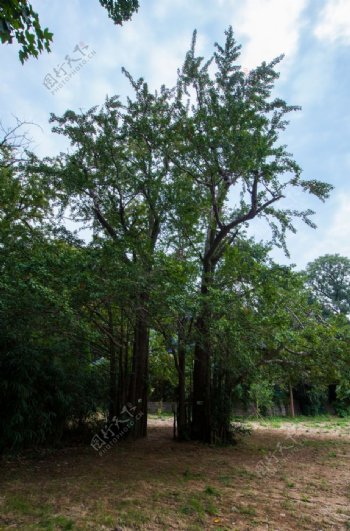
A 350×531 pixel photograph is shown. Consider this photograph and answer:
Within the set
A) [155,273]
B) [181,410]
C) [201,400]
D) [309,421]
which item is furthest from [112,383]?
[309,421]

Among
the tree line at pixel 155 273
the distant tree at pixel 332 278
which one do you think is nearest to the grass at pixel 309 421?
the tree line at pixel 155 273

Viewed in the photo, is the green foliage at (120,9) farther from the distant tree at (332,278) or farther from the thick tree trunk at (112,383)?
the distant tree at (332,278)

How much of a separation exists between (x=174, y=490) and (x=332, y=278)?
927 inches

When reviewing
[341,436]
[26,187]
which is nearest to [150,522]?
[26,187]

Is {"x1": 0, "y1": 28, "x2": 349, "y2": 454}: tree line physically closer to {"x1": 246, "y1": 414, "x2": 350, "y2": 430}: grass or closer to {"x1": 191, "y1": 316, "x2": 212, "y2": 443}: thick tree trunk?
{"x1": 191, "y1": 316, "x2": 212, "y2": 443}: thick tree trunk

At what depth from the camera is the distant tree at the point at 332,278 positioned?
78.7ft

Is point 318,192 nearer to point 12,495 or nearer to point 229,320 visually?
point 229,320

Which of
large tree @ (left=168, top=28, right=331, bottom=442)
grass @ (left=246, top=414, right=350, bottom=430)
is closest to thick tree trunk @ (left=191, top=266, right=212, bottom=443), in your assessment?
large tree @ (left=168, top=28, right=331, bottom=442)

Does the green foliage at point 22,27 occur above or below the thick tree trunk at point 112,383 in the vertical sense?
above

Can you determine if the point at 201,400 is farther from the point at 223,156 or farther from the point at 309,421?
the point at 309,421

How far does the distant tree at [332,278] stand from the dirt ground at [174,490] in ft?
63.7

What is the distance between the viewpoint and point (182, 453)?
225 inches

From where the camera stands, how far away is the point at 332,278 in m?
24.8

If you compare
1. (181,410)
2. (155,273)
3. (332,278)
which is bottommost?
(181,410)
